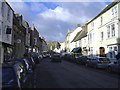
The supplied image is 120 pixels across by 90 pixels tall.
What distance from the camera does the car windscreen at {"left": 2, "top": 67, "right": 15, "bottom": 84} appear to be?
854 cm

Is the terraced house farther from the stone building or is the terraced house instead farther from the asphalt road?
the asphalt road

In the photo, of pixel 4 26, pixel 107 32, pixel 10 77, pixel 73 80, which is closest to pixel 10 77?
pixel 10 77

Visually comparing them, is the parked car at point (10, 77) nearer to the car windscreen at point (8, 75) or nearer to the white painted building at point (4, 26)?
the car windscreen at point (8, 75)

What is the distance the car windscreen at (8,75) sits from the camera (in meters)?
8.54

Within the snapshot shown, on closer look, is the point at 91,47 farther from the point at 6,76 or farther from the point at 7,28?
the point at 6,76

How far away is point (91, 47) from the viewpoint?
54844 millimetres

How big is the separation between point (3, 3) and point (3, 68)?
28.3m

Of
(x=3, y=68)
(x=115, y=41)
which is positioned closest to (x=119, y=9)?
(x=115, y=41)

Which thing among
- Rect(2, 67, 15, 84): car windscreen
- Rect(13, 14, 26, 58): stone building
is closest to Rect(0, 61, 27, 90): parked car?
Rect(2, 67, 15, 84): car windscreen

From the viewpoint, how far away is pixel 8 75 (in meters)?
8.85

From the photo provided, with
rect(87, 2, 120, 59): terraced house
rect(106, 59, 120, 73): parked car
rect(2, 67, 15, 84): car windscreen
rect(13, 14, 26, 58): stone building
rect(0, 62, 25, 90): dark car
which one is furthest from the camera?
rect(13, 14, 26, 58): stone building

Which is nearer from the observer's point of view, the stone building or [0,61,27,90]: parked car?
[0,61,27,90]: parked car

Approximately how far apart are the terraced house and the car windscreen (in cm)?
2990

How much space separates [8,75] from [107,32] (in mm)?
35282
